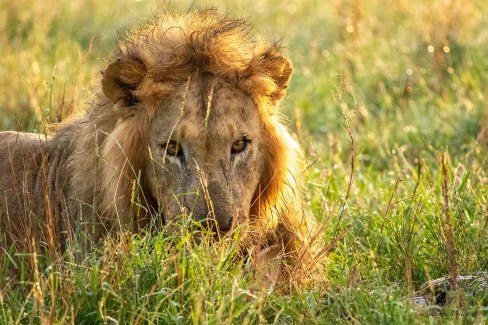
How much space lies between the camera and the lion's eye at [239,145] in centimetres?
535

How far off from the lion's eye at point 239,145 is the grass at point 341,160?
15.7 inches

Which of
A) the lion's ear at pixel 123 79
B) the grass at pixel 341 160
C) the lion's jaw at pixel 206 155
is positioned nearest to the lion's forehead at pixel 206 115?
the lion's jaw at pixel 206 155

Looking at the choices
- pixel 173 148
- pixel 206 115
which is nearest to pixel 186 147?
pixel 173 148

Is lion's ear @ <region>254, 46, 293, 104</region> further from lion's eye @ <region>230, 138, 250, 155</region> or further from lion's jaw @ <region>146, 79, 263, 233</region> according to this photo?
lion's eye @ <region>230, 138, 250, 155</region>

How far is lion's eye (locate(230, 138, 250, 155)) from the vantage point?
5.35 metres

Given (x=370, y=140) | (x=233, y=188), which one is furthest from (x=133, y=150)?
(x=370, y=140)

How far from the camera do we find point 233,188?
17.2ft

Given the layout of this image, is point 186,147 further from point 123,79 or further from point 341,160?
point 341,160

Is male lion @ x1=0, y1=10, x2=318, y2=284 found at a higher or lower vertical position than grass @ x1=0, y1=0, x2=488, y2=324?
higher

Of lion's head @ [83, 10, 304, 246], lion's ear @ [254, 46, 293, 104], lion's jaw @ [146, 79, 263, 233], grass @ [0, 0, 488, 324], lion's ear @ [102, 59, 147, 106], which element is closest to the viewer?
grass @ [0, 0, 488, 324]

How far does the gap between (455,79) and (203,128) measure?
16.9 feet

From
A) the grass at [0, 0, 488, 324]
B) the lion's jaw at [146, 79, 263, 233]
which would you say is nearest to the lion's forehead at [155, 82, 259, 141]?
the lion's jaw at [146, 79, 263, 233]

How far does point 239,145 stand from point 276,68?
515mm

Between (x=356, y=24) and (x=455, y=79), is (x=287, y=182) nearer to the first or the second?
(x=455, y=79)
